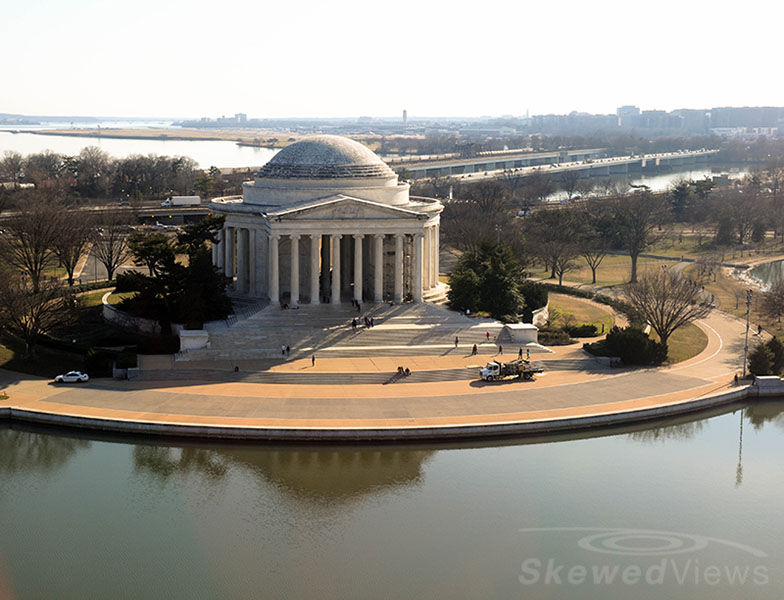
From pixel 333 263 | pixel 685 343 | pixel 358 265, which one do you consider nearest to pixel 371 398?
pixel 358 265

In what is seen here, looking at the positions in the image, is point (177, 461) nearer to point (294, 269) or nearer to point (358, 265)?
point (294, 269)

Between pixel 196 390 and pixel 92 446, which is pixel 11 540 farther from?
pixel 196 390

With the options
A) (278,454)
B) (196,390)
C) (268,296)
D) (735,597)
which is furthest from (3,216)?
(735,597)

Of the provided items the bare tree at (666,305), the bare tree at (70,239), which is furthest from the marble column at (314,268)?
the bare tree at (70,239)

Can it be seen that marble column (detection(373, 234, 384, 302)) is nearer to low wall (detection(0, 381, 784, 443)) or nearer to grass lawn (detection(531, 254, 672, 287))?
low wall (detection(0, 381, 784, 443))

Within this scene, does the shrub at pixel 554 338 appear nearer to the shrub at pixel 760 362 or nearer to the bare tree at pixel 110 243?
the shrub at pixel 760 362

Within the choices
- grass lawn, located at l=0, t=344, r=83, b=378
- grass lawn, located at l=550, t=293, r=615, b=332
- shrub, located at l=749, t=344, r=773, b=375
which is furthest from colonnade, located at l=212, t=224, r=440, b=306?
shrub, located at l=749, t=344, r=773, b=375

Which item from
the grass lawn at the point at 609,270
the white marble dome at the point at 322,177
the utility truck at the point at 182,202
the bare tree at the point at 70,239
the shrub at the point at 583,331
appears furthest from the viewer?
the utility truck at the point at 182,202
